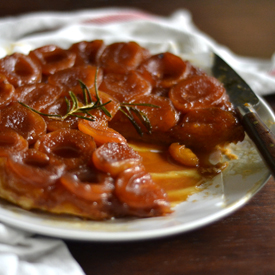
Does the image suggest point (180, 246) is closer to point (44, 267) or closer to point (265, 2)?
point (44, 267)

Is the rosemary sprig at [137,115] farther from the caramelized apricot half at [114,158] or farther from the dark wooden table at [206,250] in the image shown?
the dark wooden table at [206,250]

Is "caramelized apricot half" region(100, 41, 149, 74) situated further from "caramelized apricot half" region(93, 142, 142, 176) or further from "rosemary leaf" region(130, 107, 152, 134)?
"caramelized apricot half" region(93, 142, 142, 176)

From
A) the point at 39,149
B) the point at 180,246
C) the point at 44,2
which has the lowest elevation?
the point at 44,2

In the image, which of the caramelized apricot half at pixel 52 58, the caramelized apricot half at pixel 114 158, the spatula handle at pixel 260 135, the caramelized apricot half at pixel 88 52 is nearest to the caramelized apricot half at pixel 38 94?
the caramelized apricot half at pixel 52 58

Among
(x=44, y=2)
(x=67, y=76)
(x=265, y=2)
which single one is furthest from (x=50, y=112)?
(x=265, y=2)

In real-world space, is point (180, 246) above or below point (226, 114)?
below

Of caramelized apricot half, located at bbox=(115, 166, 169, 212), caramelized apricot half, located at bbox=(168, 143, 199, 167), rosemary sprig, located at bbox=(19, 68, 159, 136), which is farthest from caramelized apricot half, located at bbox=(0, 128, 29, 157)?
caramelized apricot half, located at bbox=(168, 143, 199, 167)

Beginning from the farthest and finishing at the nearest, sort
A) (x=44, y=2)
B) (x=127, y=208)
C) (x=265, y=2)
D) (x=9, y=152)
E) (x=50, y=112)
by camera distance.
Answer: (x=265, y=2) < (x=44, y=2) < (x=50, y=112) < (x=9, y=152) < (x=127, y=208)

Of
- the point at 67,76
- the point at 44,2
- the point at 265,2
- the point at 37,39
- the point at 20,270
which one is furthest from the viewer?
the point at 265,2
